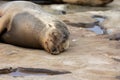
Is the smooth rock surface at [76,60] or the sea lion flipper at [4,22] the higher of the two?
the sea lion flipper at [4,22]

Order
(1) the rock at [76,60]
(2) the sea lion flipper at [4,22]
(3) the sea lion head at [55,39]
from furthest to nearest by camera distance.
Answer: (2) the sea lion flipper at [4,22] → (3) the sea lion head at [55,39] → (1) the rock at [76,60]

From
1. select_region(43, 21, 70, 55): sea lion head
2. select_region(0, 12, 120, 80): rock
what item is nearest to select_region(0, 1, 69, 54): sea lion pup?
select_region(43, 21, 70, 55): sea lion head

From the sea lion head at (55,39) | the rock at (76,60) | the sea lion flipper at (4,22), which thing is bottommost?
the rock at (76,60)

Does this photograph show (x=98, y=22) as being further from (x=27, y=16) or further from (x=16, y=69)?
(x=16, y=69)

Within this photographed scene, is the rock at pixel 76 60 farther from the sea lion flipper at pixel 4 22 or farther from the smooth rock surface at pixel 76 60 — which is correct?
the sea lion flipper at pixel 4 22

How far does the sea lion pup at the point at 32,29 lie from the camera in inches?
197

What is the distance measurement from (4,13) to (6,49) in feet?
2.75

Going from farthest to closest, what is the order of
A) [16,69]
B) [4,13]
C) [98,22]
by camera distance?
[98,22] < [4,13] < [16,69]

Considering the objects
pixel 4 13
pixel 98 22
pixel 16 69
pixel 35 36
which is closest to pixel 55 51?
pixel 35 36

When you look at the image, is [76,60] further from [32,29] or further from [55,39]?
[32,29]

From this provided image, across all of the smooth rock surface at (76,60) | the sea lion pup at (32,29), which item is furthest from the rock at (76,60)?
the sea lion pup at (32,29)

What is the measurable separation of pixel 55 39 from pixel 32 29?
0.44 meters

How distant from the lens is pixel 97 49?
5.24 meters

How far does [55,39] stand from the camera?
4.97 m
